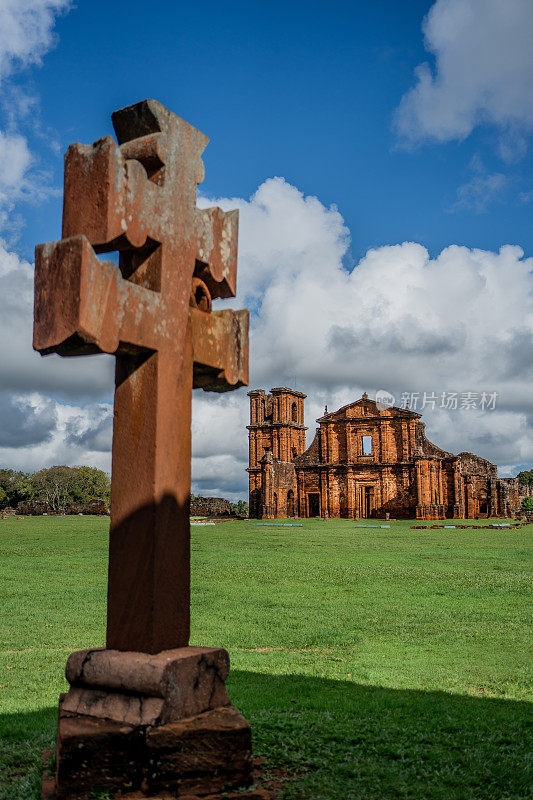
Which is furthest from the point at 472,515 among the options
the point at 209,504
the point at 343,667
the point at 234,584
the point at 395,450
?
the point at 343,667

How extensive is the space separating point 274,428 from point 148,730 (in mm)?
48202

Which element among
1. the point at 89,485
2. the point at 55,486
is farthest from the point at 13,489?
the point at 89,485

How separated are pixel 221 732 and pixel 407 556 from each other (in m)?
13.2

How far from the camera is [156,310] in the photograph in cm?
287

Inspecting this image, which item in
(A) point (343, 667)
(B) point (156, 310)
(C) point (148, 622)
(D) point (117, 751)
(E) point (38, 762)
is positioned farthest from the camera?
(A) point (343, 667)

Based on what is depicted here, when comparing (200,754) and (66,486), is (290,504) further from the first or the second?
(200,754)

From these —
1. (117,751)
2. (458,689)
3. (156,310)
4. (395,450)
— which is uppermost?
(395,450)

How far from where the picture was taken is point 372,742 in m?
3.49

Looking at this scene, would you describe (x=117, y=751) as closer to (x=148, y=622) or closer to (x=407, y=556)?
(x=148, y=622)

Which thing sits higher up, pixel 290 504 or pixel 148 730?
pixel 290 504

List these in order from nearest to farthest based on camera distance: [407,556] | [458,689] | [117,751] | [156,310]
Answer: [117,751] → [156,310] → [458,689] → [407,556]

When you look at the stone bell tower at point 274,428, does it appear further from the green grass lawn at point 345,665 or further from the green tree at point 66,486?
the green grass lawn at point 345,665

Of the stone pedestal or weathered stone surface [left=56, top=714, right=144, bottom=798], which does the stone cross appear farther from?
weathered stone surface [left=56, top=714, right=144, bottom=798]

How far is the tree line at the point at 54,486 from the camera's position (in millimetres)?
61844
